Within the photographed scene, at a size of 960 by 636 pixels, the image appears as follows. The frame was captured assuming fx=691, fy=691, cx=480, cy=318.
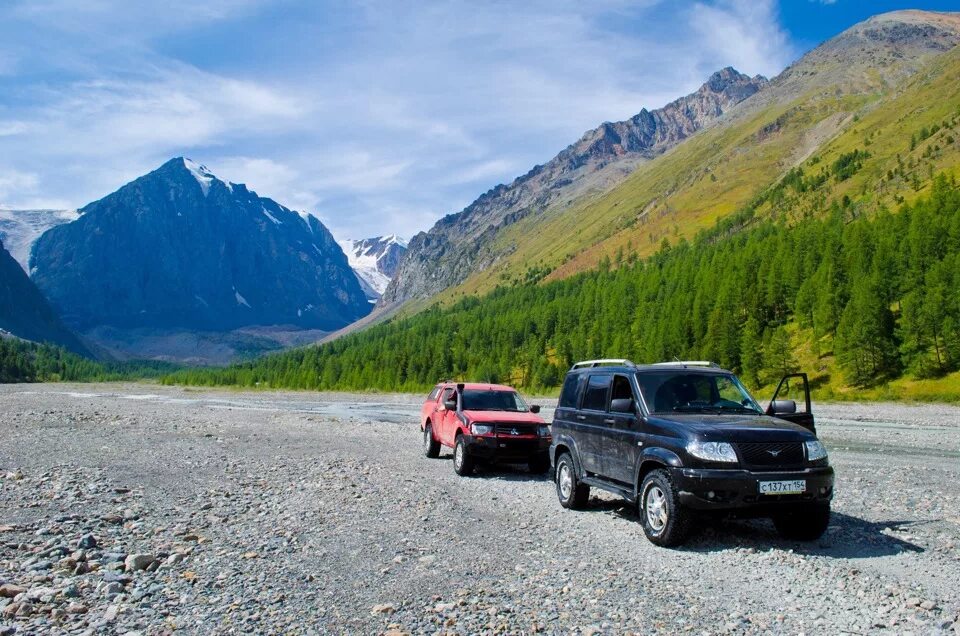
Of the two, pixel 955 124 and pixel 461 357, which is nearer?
pixel 461 357

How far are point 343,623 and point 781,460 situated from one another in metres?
6.34

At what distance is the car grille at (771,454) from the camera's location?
31.8ft

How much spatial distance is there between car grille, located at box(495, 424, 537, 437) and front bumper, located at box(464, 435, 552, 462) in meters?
0.10

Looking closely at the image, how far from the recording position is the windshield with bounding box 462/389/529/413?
65.6ft

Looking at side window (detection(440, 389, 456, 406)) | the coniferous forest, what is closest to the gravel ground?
side window (detection(440, 389, 456, 406))

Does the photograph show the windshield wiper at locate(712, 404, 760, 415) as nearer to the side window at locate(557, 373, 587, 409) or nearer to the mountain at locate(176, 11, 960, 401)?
the side window at locate(557, 373, 587, 409)

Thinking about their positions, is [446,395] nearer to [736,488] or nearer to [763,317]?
[736,488]

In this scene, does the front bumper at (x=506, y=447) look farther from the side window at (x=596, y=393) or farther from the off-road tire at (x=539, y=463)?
the side window at (x=596, y=393)

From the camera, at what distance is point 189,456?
22891 millimetres

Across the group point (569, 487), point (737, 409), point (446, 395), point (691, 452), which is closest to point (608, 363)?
point (569, 487)

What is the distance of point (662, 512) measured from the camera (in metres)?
10.4

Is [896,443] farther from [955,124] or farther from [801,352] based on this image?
[955,124]

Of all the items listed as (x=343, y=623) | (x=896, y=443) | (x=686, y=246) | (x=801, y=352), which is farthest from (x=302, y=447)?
(x=686, y=246)

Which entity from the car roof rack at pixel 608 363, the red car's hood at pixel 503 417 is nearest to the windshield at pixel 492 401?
the red car's hood at pixel 503 417
